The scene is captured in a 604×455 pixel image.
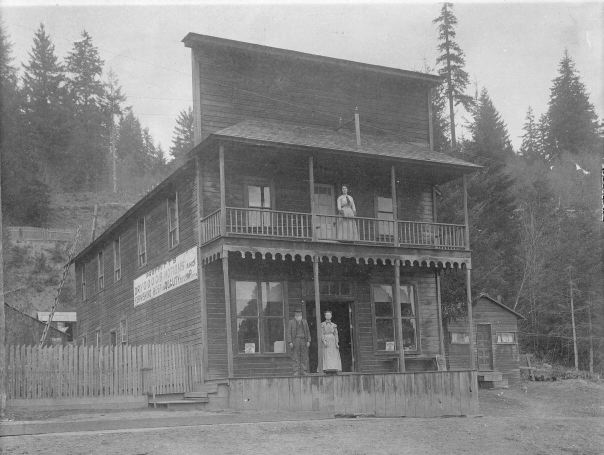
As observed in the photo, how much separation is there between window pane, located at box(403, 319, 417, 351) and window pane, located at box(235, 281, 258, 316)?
16.9 feet

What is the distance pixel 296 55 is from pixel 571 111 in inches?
2103

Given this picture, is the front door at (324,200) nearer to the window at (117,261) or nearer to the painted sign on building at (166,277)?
the painted sign on building at (166,277)

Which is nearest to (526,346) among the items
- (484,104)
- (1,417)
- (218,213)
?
(484,104)

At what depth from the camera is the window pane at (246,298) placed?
21.2 meters

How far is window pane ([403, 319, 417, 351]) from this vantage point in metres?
23.8

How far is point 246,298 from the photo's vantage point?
70.0 feet

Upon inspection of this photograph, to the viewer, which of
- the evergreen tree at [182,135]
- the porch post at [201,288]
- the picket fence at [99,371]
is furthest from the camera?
the evergreen tree at [182,135]

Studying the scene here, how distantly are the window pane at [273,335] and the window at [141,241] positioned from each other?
6447 millimetres

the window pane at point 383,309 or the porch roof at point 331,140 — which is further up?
the porch roof at point 331,140

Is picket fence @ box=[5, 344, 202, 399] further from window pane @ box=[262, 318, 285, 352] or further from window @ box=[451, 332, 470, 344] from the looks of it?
window @ box=[451, 332, 470, 344]

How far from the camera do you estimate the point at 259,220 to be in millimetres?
21688

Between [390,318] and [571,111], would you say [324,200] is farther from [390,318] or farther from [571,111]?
[571,111]

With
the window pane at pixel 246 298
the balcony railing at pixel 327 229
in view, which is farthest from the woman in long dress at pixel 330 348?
the balcony railing at pixel 327 229

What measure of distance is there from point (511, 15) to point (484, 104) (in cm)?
4523
